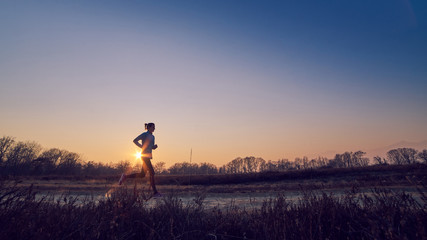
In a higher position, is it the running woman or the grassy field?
the running woman

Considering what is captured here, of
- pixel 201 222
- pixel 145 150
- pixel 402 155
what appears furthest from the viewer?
pixel 402 155

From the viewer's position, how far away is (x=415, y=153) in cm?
8331

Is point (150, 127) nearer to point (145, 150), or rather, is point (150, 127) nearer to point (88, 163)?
point (145, 150)

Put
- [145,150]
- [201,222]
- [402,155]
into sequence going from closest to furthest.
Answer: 1. [201,222]
2. [145,150]
3. [402,155]

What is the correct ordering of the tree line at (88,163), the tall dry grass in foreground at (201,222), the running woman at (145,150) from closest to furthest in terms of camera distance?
the tall dry grass in foreground at (201,222) < the running woman at (145,150) < the tree line at (88,163)

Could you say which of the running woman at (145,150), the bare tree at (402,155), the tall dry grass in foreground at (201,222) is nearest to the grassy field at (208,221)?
the tall dry grass in foreground at (201,222)

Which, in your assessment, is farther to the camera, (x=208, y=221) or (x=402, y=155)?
(x=402, y=155)

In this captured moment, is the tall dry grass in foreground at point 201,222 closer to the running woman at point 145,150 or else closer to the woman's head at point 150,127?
the running woman at point 145,150

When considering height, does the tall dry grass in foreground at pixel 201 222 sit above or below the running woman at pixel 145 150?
below

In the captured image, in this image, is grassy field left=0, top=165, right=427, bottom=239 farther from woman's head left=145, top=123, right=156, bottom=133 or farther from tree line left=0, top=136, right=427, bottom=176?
tree line left=0, top=136, right=427, bottom=176

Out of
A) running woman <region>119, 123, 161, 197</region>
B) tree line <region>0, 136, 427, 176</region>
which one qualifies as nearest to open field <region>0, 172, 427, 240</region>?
running woman <region>119, 123, 161, 197</region>

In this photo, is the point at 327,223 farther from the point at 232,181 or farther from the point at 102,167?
the point at 102,167

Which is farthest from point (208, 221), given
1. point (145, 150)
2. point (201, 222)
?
point (145, 150)

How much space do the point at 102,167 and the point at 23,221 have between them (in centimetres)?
10732
